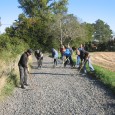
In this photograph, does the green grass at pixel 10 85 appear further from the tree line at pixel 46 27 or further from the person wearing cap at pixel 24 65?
the tree line at pixel 46 27

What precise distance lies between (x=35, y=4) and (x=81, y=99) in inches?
2326

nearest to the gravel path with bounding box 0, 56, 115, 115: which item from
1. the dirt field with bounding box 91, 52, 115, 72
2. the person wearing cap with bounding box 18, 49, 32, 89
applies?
the person wearing cap with bounding box 18, 49, 32, 89

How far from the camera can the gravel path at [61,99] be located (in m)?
13.1

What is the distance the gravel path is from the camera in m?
13.1

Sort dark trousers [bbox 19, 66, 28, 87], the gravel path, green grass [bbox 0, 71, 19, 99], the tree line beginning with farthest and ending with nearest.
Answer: the tree line → dark trousers [bbox 19, 66, 28, 87] → green grass [bbox 0, 71, 19, 99] → the gravel path

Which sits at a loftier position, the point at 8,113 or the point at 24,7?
the point at 24,7

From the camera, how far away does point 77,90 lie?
17.2m

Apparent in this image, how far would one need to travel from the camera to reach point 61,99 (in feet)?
49.6

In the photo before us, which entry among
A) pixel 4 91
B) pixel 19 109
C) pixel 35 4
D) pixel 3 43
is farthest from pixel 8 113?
pixel 35 4

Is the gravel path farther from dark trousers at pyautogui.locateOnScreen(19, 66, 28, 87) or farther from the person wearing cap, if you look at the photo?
the person wearing cap

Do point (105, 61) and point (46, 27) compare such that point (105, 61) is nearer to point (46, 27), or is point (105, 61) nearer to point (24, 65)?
point (46, 27)

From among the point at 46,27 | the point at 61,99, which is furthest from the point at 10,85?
the point at 46,27

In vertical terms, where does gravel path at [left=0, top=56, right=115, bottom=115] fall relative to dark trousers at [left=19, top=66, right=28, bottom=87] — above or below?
below

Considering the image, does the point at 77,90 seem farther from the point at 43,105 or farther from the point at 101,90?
the point at 43,105
